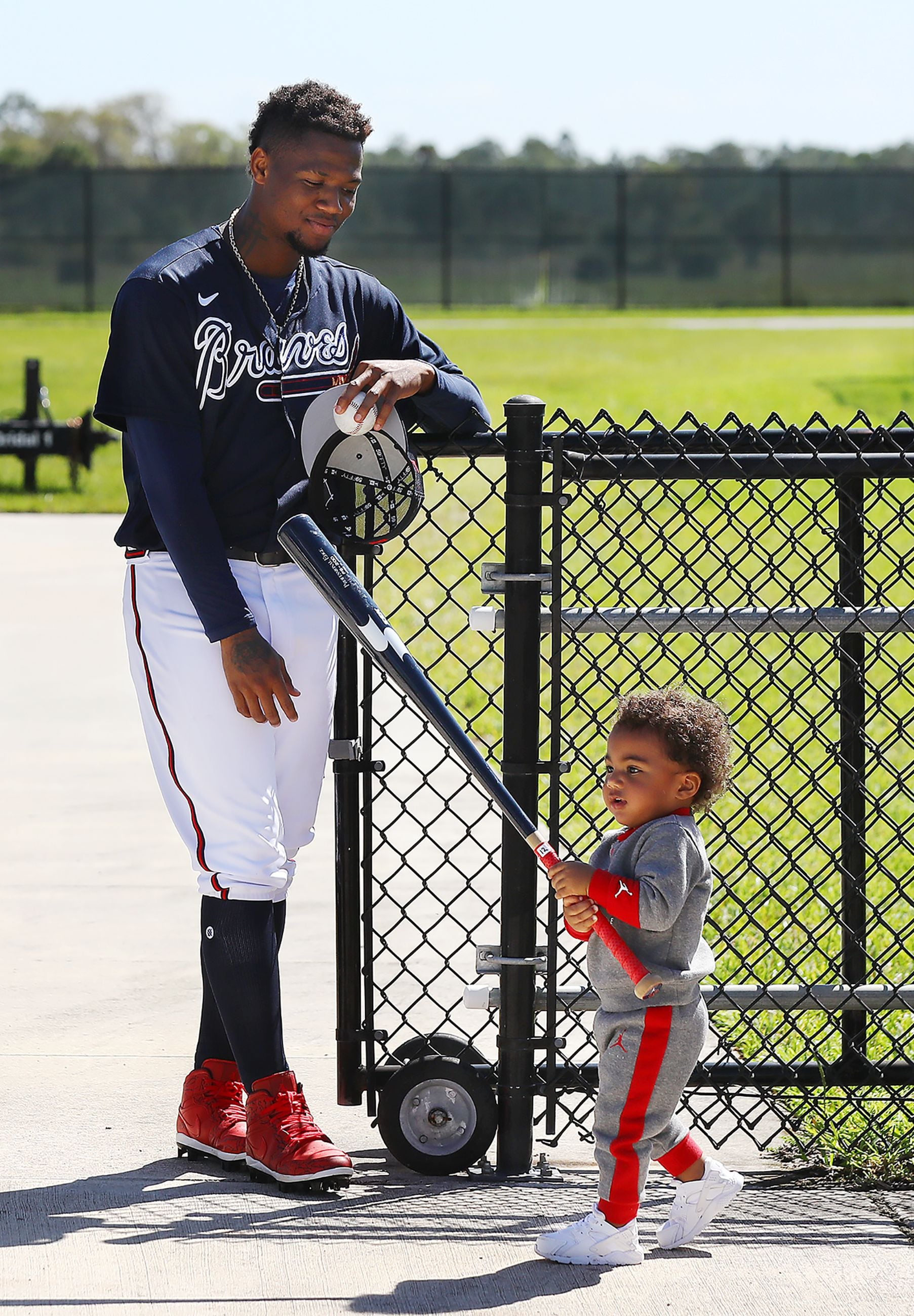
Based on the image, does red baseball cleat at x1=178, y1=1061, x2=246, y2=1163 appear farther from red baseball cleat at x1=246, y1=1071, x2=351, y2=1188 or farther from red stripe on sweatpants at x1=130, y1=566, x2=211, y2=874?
red stripe on sweatpants at x1=130, y1=566, x2=211, y2=874

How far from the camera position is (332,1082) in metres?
3.50

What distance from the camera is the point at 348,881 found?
3.01 metres

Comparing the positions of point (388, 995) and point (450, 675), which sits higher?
point (450, 675)

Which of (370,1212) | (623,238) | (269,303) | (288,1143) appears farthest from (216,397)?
(623,238)

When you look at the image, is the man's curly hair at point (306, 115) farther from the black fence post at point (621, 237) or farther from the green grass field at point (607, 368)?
the black fence post at point (621, 237)

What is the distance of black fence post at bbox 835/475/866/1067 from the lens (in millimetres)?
3070

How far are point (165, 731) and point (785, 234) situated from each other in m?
36.0

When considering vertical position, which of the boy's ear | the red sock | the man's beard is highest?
the man's beard

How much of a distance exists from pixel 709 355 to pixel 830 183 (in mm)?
15371

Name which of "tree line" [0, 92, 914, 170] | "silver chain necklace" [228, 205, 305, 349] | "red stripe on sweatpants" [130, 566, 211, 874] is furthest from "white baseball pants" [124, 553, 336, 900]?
"tree line" [0, 92, 914, 170]

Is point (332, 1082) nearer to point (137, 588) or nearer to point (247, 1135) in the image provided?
point (247, 1135)

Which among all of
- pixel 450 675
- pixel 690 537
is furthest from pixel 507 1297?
pixel 690 537

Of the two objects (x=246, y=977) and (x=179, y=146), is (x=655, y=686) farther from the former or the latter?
(x=179, y=146)

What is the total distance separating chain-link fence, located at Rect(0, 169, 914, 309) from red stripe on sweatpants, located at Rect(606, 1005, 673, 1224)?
110ft
